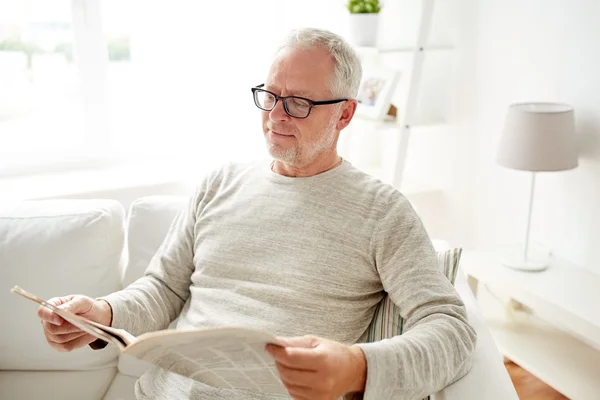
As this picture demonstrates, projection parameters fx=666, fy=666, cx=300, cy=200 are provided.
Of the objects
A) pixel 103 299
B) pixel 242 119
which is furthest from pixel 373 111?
pixel 103 299

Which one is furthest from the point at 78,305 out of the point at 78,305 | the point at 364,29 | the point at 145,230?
the point at 364,29

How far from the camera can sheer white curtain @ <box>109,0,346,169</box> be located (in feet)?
9.96

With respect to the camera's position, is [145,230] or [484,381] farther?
[145,230]

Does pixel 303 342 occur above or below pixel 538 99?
below

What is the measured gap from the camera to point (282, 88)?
4.83 feet

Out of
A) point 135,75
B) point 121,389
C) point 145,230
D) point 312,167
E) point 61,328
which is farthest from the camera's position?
point 135,75

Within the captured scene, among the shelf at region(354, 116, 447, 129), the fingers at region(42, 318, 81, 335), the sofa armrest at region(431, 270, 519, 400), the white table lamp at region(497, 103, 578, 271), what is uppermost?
the white table lamp at region(497, 103, 578, 271)

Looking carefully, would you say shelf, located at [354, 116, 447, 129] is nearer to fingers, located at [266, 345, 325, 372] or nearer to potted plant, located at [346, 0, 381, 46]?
potted plant, located at [346, 0, 381, 46]

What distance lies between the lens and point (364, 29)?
9.00 ft

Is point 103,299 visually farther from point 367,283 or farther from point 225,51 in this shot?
point 225,51

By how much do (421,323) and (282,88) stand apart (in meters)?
0.59

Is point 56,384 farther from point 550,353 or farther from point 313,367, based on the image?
point 550,353

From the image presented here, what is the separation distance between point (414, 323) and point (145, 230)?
85 centimetres

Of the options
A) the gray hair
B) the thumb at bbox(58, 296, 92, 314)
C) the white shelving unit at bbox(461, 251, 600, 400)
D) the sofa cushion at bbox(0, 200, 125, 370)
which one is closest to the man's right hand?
the thumb at bbox(58, 296, 92, 314)
